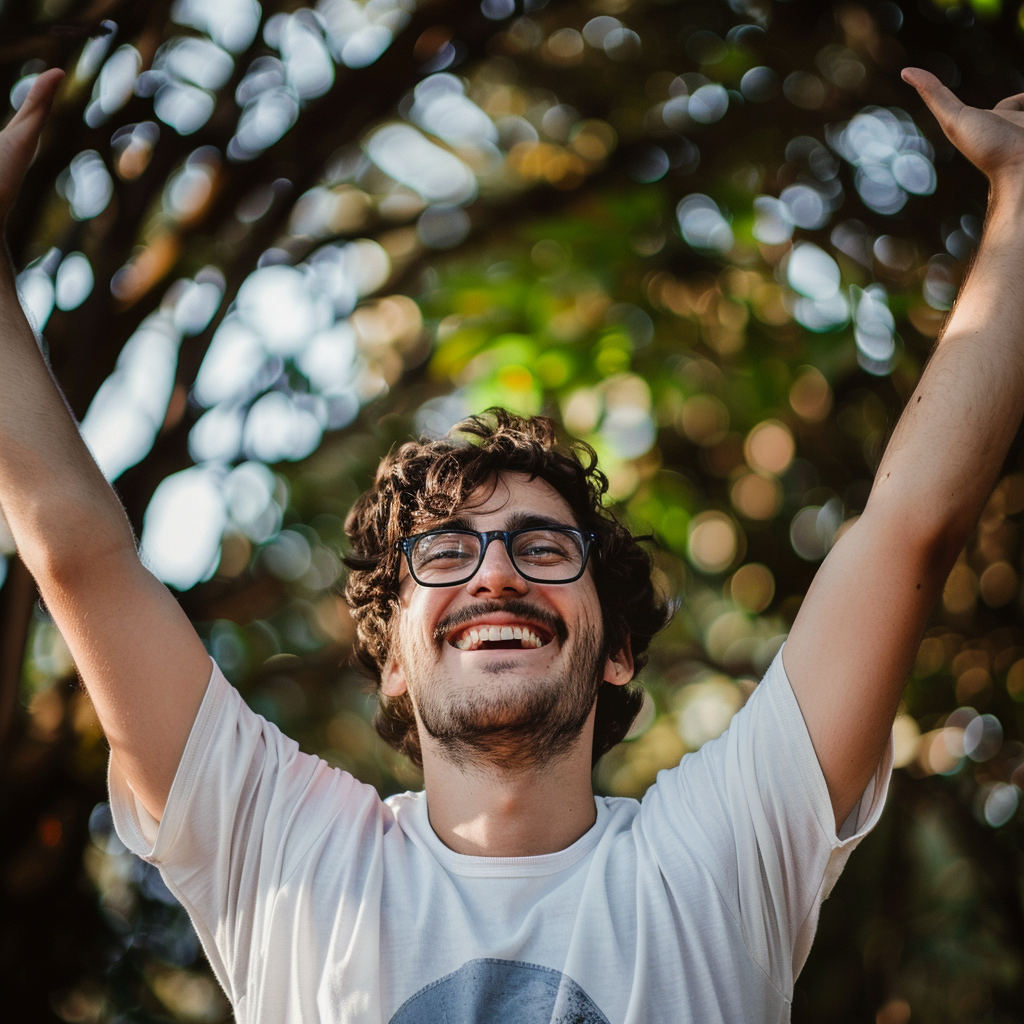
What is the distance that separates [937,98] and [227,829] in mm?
2091

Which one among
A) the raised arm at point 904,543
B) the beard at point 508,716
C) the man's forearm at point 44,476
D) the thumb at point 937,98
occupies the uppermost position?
the thumb at point 937,98

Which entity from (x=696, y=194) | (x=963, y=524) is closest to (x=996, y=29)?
(x=696, y=194)

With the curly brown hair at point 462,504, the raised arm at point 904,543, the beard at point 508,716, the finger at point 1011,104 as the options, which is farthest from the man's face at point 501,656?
the finger at point 1011,104

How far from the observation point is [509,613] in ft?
7.01

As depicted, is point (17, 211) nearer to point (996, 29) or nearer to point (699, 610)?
point (996, 29)

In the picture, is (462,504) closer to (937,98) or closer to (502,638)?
(502,638)

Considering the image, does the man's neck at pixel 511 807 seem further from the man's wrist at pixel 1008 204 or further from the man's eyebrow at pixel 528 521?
the man's wrist at pixel 1008 204

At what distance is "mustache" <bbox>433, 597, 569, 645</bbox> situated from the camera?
213cm

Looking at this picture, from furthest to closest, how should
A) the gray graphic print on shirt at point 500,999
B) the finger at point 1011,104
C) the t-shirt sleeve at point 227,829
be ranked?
the finger at point 1011,104 → the t-shirt sleeve at point 227,829 → the gray graphic print on shirt at point 500,999

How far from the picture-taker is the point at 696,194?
3.86 m

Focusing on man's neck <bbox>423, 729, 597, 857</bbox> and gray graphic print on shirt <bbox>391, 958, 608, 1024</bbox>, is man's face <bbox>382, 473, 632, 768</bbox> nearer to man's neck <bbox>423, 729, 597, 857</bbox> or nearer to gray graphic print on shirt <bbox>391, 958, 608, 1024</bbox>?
man's neck <bbox>423, 729, 597, 857</bbox>

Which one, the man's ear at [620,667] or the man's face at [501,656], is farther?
the man's ear at [620,667]

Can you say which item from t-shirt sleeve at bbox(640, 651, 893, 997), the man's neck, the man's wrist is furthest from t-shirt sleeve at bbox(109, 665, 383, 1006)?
the man's wrist

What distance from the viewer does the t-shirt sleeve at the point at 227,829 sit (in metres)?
1.82
